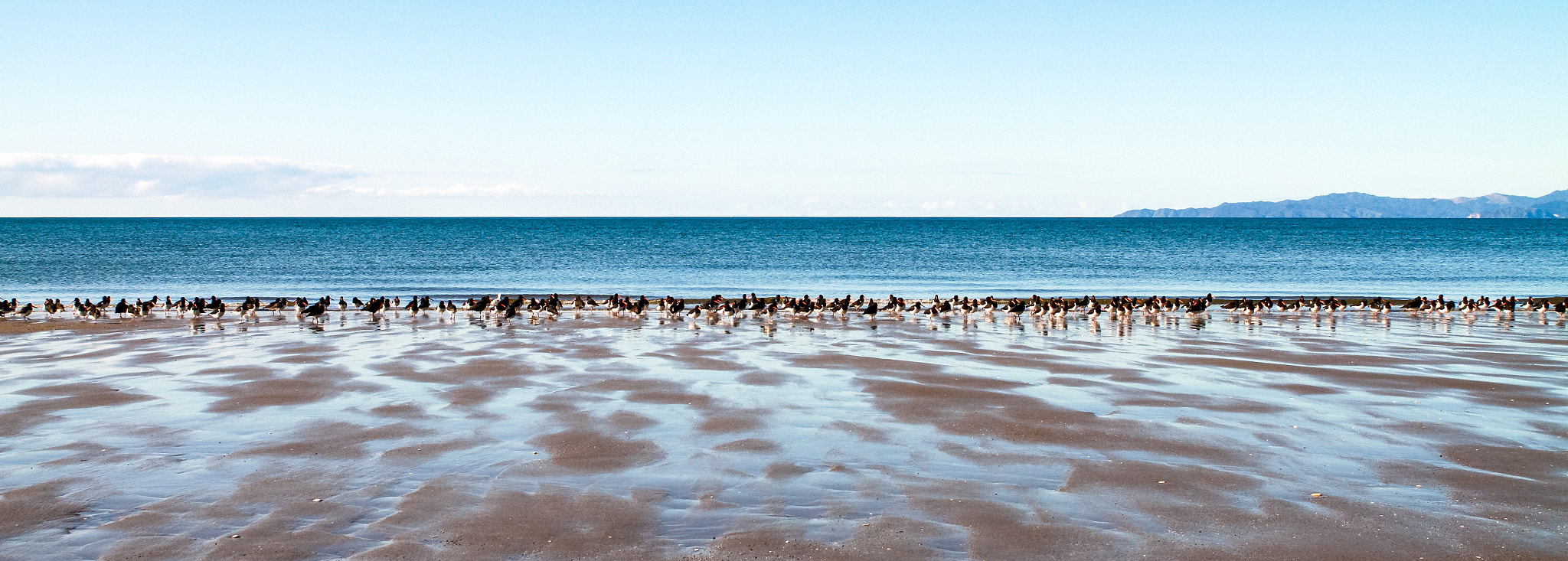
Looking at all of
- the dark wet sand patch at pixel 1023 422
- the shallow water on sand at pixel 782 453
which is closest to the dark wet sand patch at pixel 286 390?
the shallow water on sand at pixel 782 453

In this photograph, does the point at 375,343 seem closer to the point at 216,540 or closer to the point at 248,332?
the point at 248,332

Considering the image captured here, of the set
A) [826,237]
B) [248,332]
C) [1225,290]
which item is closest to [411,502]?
[248,332]

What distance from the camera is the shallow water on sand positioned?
716 cm

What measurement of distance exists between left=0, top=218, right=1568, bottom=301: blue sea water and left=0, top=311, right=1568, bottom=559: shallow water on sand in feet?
85.0

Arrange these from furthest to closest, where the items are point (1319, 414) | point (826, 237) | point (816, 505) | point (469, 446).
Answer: point (826, 237), point (1319, 414), point (469, 446), point (816, 505)

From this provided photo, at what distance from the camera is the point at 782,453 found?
9.64 meters

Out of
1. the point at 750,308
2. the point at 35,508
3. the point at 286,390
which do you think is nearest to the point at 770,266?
the point at 750,308

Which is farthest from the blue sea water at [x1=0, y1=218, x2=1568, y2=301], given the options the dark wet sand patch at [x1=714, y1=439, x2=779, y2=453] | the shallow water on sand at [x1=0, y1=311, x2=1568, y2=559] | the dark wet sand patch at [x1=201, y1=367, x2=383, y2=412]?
the dark wet sand patch at [x1=714, y1=439, x2=779, y2=453]

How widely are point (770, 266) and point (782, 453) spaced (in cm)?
5499

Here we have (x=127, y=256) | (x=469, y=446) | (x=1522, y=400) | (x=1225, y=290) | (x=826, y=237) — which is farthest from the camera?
(x=826, y=237)

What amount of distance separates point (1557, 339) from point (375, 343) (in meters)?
22.2

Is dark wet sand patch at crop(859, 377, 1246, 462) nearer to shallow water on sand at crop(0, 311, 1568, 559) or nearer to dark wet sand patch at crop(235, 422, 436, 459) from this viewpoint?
shallow water on sand at crop(0, 311, 1568, 559)

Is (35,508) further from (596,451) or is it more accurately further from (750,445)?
(750,445)

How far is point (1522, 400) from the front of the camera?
12.5m
